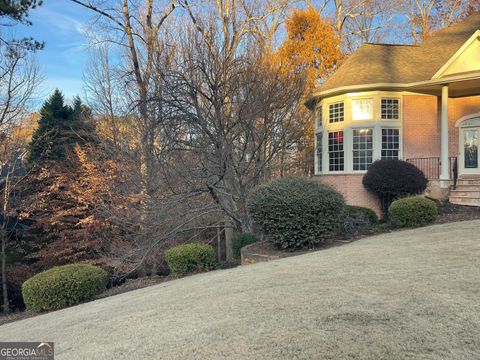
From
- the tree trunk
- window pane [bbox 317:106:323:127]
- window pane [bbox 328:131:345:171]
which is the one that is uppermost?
window pane [bbox 317:106:323:127]

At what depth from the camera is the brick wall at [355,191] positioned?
51.6ft

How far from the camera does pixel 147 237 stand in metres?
13.4

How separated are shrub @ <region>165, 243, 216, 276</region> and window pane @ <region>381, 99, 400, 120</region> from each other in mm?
10347

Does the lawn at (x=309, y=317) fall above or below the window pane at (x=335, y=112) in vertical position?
below

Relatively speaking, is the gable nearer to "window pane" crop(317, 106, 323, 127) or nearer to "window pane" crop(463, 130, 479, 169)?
"window pane" crop(463, 130, 479, 169)

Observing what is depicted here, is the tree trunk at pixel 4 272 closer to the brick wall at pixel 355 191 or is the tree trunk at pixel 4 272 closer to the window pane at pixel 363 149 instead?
the brick wall at pixel 355 191

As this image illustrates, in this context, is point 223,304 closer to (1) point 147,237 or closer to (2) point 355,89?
(1) point 147,237

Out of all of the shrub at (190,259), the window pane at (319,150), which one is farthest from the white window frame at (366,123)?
the shrub at (190,259)

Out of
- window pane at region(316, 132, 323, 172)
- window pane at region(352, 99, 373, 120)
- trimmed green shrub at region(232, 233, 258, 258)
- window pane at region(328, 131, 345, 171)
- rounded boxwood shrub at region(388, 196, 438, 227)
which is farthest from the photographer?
window pane at region(316, 132, 323, 172)

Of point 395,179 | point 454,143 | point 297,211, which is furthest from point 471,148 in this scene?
point 297,211

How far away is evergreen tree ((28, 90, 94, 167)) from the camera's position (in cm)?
1895

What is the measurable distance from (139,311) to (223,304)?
1.48m

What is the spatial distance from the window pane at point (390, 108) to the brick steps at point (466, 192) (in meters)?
4.02

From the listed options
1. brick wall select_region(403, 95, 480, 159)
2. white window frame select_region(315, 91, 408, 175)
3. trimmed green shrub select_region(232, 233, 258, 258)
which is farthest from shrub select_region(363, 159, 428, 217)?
trimmed green shrub select_region(232, 233, 258, 258)
